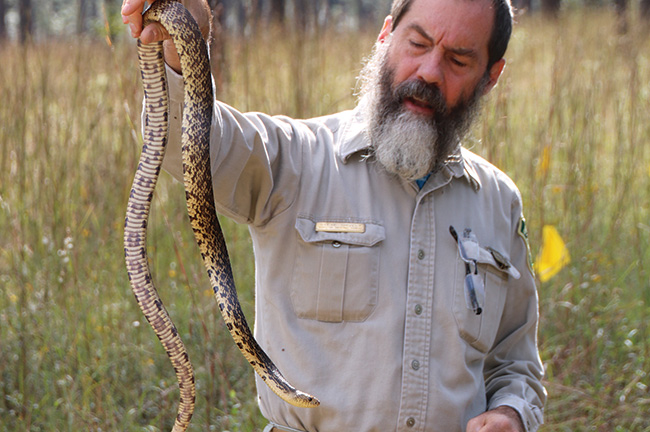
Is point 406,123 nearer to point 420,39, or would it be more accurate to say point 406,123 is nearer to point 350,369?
point 420,39

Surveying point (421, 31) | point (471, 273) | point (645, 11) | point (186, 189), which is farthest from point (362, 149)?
point (645, 11)

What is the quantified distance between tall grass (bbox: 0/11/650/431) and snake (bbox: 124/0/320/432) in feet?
4.32

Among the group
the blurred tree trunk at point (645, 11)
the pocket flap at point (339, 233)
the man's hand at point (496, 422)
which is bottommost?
the man's hand at point (496, 422)

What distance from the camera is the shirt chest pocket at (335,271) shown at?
2.38 meters

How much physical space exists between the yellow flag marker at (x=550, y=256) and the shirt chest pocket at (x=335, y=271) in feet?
7.34

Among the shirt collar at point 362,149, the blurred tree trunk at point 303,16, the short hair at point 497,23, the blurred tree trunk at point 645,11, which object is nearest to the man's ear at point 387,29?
the short hair at point 497,23

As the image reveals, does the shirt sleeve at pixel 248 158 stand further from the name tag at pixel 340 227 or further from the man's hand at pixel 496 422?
the man's hand at pixel 496 422

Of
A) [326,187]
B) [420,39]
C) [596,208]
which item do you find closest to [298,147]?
[326,187]

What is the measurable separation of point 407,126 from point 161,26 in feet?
3.46

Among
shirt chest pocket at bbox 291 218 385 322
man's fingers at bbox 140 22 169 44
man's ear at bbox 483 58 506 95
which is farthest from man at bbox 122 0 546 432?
man's fingers at bbox 140 22 169 44

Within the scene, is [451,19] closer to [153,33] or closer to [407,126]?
[407,126]

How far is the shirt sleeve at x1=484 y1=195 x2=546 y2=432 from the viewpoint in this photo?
278cm

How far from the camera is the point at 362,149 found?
2564mm

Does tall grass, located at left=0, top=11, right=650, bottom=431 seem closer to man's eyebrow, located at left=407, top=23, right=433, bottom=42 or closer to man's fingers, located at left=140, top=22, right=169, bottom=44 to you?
man's eyebrow, located at left=407, top=23, right=433, bottom=42
